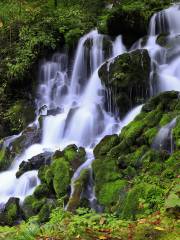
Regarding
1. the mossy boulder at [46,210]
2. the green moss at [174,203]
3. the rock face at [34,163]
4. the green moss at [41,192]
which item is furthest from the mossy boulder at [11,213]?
the green moss at [174,203]

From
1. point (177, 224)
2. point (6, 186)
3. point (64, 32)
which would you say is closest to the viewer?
point (177, 224)

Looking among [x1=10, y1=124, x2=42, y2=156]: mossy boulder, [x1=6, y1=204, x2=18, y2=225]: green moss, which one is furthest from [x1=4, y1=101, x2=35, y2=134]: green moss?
[x1=6, y1=204, x2=18, y2=225]: green moss

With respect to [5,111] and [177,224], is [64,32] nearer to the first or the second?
[5,111]

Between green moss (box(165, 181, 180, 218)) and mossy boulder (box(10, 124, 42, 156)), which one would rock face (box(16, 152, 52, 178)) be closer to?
mossy boulder (box(10, 124, 42, 156))

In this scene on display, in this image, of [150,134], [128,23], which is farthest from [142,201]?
[128,23]

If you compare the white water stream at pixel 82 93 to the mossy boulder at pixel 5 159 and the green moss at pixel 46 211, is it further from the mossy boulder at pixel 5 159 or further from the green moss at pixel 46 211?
the green moss at pixel 46 211

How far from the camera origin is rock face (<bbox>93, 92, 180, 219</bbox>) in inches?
281

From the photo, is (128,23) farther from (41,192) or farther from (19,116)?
(41,192)

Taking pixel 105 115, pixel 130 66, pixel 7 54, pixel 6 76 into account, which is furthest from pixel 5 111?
pixel 130 66

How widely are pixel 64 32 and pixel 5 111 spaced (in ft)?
15.1

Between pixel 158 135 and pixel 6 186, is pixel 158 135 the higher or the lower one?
the higher one

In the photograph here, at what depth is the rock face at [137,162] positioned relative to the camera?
7.13 m

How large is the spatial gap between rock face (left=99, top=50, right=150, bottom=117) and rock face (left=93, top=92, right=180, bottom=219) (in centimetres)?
213

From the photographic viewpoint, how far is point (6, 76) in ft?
56.9
